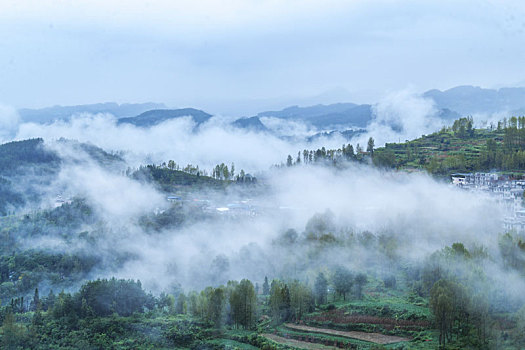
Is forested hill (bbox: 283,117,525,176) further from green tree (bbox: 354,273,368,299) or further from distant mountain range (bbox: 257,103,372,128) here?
distant mountain range (bbox: 257,103,372,128)

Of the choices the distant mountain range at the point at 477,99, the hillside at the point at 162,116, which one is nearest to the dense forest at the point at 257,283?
the distant mountain range at the point at 477,99

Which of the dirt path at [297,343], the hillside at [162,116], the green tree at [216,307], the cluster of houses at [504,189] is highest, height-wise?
the hillside at [162,116]

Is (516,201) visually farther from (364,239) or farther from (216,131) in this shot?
(216,131)

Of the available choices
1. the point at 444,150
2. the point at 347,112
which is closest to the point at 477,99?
the point at 347,112

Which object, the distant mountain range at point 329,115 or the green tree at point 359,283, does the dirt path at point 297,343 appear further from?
the distant mountain range at point 329,115

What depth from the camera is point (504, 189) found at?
37375mm

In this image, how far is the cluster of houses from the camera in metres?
31.4

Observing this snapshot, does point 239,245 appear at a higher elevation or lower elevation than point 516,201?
lower

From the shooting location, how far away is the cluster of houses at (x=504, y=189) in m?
31.4

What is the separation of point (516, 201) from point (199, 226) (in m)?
24.2

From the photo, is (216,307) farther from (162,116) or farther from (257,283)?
(162,116)

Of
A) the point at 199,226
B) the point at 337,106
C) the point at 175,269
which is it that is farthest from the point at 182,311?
the point at 337,106

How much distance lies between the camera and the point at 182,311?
23531 millimetres

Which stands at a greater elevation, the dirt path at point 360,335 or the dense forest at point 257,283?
the dense forest at point 257,283
